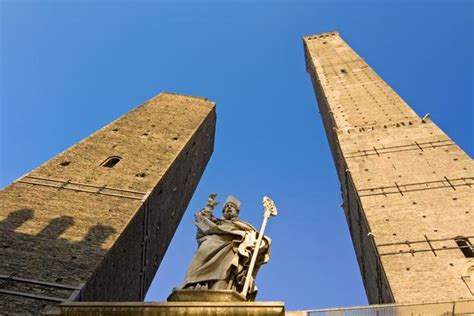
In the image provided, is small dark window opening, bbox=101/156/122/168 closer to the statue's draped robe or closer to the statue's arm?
the statue's arm

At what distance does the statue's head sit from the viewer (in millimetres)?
5312

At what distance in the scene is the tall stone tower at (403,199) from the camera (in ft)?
31.9

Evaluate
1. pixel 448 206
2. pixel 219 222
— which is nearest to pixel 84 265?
pixel 219 222

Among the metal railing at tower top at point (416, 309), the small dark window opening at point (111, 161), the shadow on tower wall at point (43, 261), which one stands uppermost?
the small dark window opening at point (111, 161)

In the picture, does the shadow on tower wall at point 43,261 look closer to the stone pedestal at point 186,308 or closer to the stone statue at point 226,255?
the stone statue at point 226,255

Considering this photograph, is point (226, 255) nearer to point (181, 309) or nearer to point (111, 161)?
point (181, 309)

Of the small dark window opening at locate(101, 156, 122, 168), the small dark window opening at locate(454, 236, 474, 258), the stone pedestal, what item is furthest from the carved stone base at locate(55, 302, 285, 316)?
the small dark window opening at locate(101, 156, 122, 168)

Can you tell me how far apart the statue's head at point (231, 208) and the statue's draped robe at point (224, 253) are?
11cm

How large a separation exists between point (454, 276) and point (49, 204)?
26.9 ft

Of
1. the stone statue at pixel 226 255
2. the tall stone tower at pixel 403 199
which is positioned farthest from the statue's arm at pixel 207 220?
the tall stone tower at pixel 403 199

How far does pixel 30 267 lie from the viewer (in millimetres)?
9812

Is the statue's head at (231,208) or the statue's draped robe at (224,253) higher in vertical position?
the statue's head at (231,208)

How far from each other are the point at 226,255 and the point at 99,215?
25.2ft

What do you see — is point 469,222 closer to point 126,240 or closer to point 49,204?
point 126,240
